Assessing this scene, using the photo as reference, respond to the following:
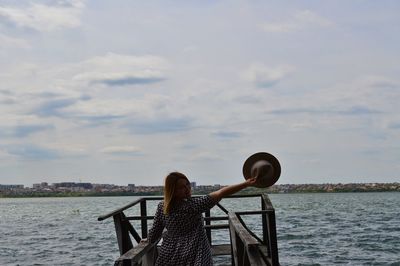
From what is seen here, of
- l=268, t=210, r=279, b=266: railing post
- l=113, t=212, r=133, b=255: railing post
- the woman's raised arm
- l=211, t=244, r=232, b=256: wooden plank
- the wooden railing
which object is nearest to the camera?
the woman's raised arm

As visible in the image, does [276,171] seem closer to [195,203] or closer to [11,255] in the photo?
[195,203]

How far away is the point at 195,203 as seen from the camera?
591 cm

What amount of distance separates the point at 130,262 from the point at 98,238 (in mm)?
29678

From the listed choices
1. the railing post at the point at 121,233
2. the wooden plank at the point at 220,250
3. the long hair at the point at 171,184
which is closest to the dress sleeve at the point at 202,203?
the long hair at the point at 171,184

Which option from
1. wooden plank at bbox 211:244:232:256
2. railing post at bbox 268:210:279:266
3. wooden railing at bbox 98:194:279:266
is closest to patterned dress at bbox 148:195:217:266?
wooden railing at bbox 98:194:279:266

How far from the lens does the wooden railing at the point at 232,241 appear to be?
5898 millimetres

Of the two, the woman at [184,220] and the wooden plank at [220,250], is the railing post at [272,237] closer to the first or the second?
the wooden plank at [220,250]

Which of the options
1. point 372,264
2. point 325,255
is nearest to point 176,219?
point 372,264

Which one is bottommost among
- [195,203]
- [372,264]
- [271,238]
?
[372,264]

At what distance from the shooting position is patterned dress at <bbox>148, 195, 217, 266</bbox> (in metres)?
5.96

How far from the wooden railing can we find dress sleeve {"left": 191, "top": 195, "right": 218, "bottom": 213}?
1.51 ft

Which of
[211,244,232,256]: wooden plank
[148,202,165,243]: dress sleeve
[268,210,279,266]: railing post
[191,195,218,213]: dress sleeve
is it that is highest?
[191,195,218,213]: dress sleeve

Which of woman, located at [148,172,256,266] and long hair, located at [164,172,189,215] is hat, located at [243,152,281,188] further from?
long hair, located at [164,172,189,215]

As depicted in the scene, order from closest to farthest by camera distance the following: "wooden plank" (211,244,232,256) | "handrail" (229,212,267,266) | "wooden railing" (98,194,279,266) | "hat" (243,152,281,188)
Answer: "handrail" (229,212,267,266)
"wooden railing" (98,194,279,266)
"hat" (243,152,281,188)
"wooden plank" (211,244,232,256)
